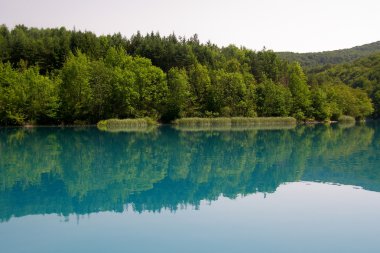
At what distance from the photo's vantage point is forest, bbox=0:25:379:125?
5169 cm

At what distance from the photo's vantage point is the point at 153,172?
17.5 metres

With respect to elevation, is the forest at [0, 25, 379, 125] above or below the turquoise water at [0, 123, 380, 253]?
above

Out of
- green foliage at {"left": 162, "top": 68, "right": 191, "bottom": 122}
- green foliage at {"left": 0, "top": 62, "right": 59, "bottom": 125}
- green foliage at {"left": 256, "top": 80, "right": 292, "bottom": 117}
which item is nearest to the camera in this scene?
green foliage at {"left": 0, "top": 62, "right": 59, "bottom": 125}

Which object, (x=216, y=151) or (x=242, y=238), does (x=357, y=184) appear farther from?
(x=216, y=151)

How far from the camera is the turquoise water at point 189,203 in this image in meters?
8.41

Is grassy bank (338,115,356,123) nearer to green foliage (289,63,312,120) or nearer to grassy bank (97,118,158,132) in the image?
green foliage (289,63,312,120)

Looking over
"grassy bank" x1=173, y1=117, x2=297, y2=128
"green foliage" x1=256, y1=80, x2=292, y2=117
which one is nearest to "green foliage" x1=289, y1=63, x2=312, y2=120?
"green foliage" x1=256, y1=80, x2=292, y2=117

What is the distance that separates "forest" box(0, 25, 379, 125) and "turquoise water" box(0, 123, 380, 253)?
3093 cm

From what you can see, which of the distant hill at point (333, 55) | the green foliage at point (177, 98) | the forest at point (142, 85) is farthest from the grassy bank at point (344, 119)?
the distant hill at point (333, 55)

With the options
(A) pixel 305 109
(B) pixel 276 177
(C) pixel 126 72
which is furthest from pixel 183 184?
(A) pixel 305 109

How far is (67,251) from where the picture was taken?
7.82m

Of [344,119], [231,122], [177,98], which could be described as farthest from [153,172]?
[344,119]

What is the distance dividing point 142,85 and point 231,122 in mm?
14412

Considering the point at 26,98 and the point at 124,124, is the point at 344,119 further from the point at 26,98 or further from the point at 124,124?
the point at 26,98
